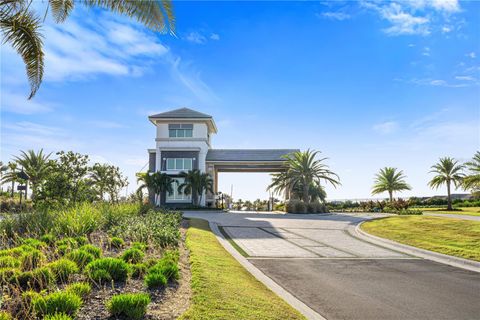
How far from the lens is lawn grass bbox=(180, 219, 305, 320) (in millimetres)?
5680

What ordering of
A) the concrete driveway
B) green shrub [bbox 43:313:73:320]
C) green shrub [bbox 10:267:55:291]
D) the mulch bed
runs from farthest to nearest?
1. the concrete driveway
2. green shrub [bbox 10:267:55:291]
3. the mulch bed
4. green shrub [bbox 43:313:73:320]

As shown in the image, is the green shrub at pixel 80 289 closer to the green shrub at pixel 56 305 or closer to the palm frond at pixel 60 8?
the green shrub at pixel 56 305

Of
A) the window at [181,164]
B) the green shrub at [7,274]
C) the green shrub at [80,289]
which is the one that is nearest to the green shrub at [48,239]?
the green shrub at [7,274]

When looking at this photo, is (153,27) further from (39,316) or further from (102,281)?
(39,316)

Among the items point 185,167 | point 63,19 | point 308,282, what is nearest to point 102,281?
point 308,282

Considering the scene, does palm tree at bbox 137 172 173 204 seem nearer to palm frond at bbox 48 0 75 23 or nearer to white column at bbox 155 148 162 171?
white column at bbox 155 148 162 171

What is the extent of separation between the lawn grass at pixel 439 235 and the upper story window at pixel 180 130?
91.6 ft

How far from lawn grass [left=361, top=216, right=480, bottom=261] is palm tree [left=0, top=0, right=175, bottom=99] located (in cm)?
1254

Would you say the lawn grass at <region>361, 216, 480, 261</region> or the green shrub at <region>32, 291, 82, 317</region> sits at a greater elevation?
the green shrub at <region>32, 291, 82, 317</region>

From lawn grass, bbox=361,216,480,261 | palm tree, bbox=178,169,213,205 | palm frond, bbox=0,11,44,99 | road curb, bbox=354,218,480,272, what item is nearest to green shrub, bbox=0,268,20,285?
palm frond, bbox=0,11,44,99

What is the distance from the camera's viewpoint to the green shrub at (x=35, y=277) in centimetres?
621

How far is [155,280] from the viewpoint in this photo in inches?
257

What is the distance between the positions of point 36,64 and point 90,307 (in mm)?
9705

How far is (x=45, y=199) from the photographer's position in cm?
2245
